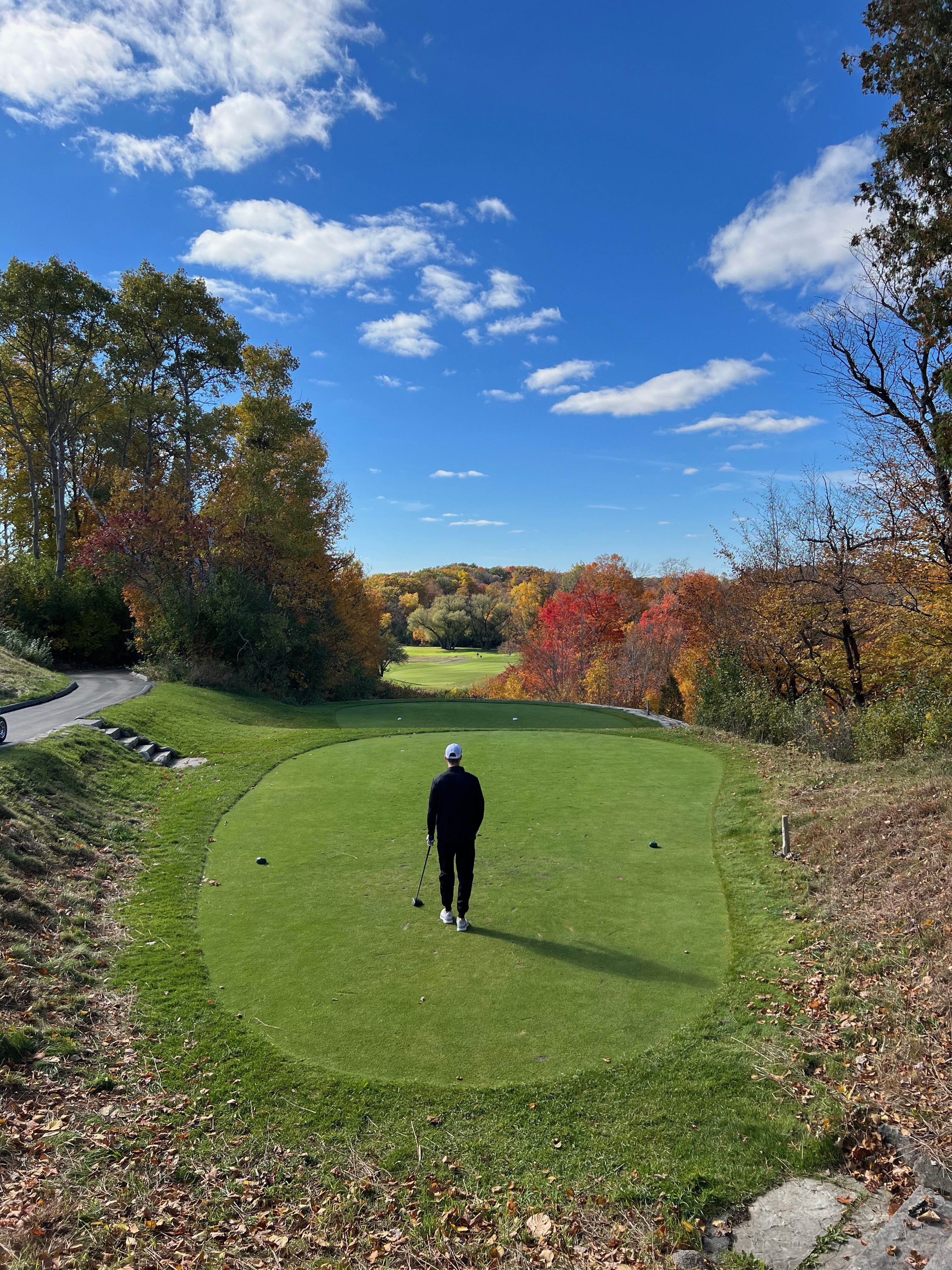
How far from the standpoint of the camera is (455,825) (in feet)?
23.1

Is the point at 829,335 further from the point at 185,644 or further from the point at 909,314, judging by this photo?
the point at 185,644

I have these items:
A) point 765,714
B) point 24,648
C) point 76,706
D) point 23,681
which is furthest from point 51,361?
point 765,714

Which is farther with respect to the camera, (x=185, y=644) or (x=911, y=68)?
(x=185, y=644)

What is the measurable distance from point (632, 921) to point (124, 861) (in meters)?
6.66

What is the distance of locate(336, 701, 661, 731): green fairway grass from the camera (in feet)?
68.1

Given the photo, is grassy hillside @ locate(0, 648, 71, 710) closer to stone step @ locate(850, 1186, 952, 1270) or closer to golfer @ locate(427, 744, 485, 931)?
golfer @ locate(427, 744, 485, 931)

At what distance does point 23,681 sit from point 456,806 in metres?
16.7

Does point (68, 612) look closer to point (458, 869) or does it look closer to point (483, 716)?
point (483, 716)

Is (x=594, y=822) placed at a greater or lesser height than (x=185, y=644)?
lesser

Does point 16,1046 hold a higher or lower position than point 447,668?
higher

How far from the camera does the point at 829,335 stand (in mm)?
16016

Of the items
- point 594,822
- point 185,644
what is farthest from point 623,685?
point 594,822

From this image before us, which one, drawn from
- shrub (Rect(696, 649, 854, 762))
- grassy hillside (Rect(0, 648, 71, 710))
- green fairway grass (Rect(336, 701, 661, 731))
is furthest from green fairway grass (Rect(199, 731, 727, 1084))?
grassy hillside (Rect(0, 648, 71, 710))

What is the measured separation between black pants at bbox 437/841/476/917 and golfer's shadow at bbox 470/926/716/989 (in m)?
0.45
